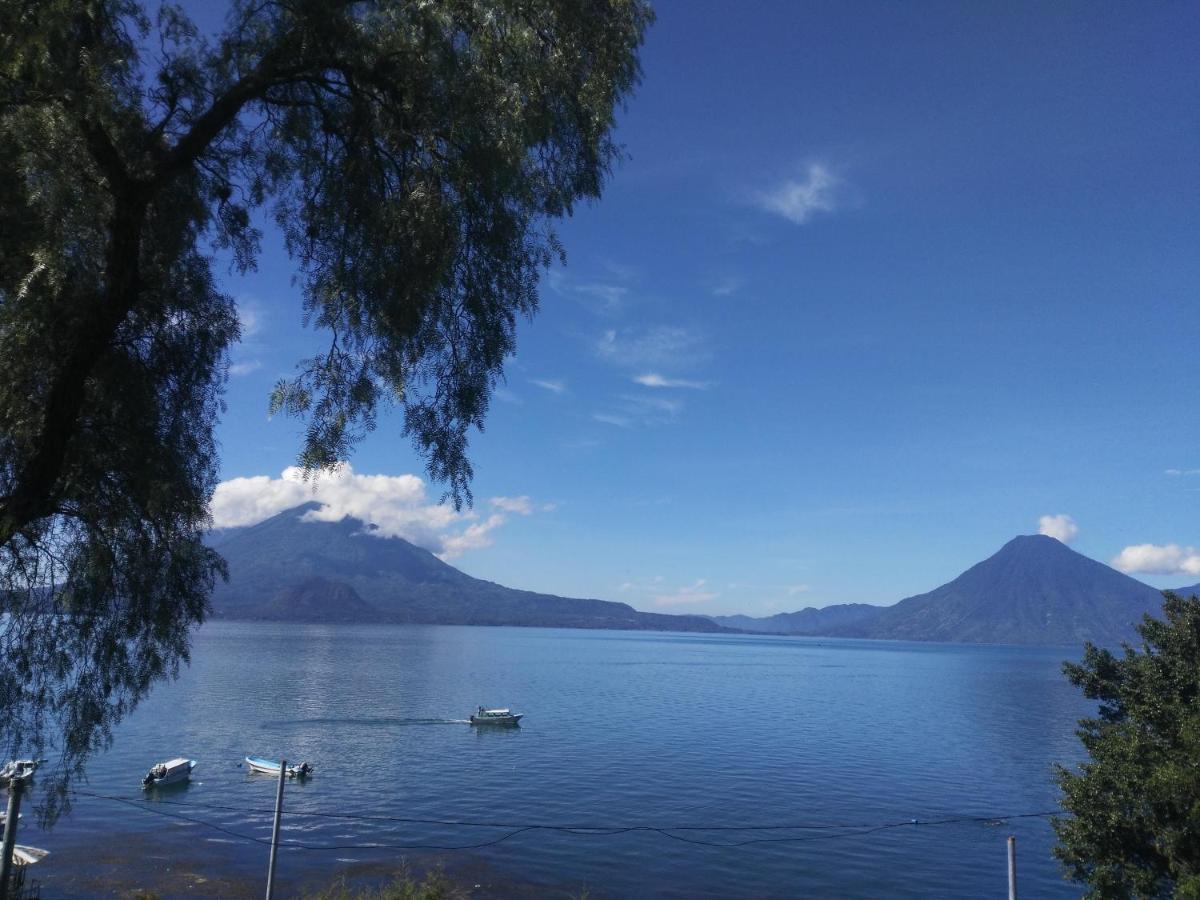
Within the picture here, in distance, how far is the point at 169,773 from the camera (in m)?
51.4

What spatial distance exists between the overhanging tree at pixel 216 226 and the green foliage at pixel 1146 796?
80.1ft

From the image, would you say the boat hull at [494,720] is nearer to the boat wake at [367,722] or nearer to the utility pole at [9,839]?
the boat wake at [367,722]

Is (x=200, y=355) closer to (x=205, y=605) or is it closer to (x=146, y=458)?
(x=146, y=458)

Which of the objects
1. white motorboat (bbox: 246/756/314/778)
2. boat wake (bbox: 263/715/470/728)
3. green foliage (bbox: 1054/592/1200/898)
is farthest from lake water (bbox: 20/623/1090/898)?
green foliage (bbox: 1054/592/1200/898)

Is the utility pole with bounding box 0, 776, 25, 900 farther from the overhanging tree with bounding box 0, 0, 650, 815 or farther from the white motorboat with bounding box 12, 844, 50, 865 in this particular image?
the white motorboat with bounding box 12, 844, 50, 865

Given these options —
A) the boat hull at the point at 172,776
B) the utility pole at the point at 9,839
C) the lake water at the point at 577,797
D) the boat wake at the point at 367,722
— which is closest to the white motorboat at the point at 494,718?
the lake water at the point at 577,797

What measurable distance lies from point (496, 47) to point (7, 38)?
14.5 feet

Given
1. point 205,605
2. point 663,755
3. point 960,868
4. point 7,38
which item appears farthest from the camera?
point 663,755

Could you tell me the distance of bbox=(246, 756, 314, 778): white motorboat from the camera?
54250mm

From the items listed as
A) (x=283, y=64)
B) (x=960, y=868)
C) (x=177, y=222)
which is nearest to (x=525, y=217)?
(x=283, y=64)

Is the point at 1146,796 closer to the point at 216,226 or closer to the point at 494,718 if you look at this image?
the point at 216,226

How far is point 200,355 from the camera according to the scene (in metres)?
9.18

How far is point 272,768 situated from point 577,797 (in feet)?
77.3

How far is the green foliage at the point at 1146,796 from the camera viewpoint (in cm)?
2197
